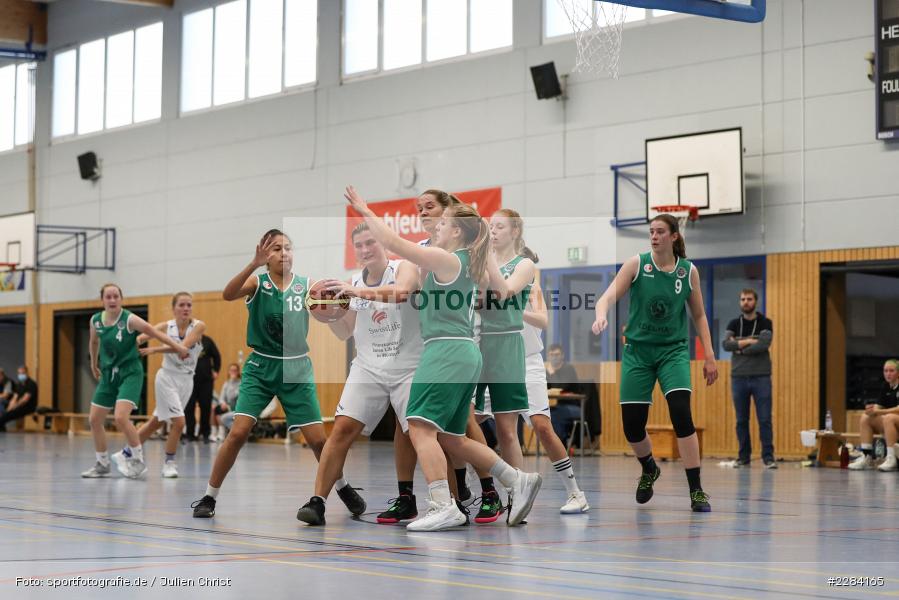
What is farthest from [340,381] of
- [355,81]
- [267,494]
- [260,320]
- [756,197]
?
[260,320]

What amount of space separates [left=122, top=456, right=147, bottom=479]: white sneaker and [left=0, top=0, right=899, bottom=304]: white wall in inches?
380

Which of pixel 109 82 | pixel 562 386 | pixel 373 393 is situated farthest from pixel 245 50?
pixel 373 393

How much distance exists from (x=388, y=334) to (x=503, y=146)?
1432cm

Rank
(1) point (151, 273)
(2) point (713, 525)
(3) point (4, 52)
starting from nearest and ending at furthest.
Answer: (2) point (713, 525) < (1) point (151, 273) < (3) point (4, 52)

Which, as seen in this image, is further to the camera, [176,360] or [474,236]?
[176,360]

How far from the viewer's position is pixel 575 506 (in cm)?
827

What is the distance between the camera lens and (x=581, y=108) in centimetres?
2019

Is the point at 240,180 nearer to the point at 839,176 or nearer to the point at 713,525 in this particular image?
the point at 839,176

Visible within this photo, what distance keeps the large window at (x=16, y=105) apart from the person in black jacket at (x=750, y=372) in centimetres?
2104

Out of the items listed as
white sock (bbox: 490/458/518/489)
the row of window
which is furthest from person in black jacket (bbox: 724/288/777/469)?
white sock (bbox: 490/458/518/489)

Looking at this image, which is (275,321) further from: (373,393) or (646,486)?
(646,486)

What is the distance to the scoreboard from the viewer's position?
51.9 ft

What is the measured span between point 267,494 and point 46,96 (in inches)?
915

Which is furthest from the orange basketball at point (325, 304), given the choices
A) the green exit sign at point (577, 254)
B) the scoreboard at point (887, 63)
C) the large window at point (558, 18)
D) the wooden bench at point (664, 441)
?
the large window at point (558, 18)
